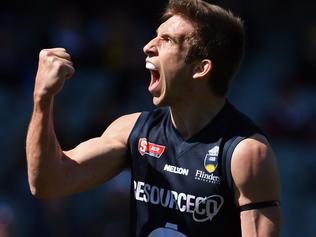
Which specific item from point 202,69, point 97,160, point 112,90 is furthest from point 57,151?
point 112,90

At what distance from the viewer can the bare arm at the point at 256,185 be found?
4801 mm

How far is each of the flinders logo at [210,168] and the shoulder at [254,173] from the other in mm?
132

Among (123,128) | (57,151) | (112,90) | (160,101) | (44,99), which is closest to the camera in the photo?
(44,99)

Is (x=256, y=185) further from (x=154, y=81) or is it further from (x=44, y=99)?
(x=44, y=99)

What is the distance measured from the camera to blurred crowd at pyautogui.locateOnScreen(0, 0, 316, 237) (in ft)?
36.1

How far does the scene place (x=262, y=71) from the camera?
12695mm

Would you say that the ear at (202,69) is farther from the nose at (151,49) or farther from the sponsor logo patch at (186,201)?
the sponsor logo patch at (186,201)

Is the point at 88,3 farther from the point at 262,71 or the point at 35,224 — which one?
the point at 35,224

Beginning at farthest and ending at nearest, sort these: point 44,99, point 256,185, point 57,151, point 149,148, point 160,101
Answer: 1. point 149,148
2. point 160,101
3. point 57,151
4. point 44,99
5. point 256,185

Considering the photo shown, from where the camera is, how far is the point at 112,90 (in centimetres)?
1195

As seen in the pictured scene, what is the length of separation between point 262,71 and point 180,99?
7652 millimetres

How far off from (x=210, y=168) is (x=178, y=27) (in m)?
0.76

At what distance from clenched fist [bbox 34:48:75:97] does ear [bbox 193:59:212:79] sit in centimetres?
67

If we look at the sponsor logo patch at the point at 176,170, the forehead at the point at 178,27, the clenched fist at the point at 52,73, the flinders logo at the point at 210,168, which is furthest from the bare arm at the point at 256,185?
the clenched fist at the point at 52,73
